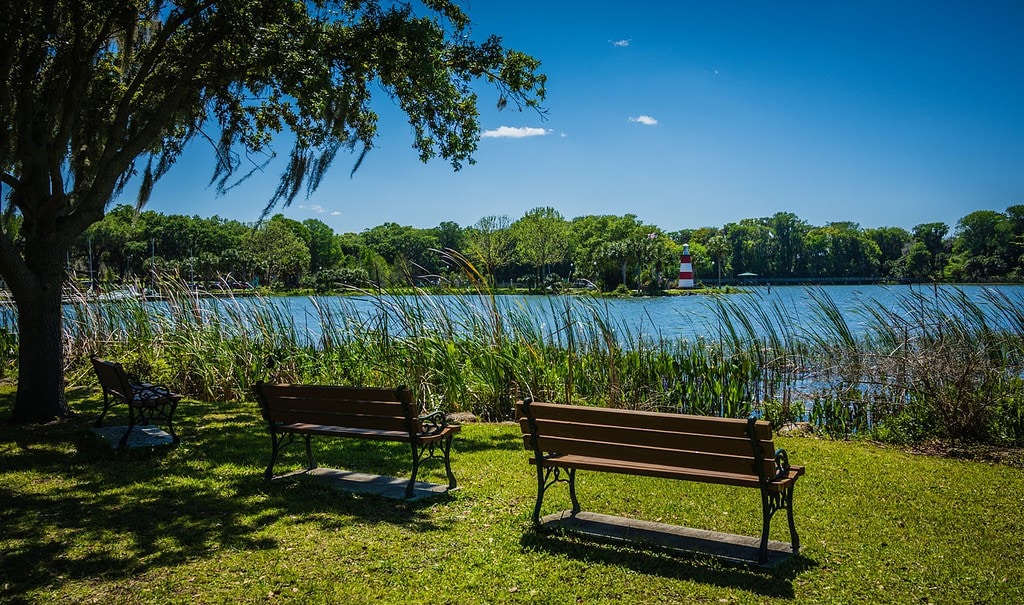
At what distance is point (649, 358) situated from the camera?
28.6ft

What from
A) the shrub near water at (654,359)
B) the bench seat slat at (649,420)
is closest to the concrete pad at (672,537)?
the bench seat slat at (649,420)

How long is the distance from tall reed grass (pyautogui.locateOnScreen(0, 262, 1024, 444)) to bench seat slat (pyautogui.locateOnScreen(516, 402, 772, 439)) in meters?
4.08

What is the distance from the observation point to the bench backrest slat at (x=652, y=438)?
361 centimetres

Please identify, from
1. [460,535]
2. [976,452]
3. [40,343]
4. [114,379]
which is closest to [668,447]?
[460,535]

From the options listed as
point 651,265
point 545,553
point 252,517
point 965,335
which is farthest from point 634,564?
point 651,265

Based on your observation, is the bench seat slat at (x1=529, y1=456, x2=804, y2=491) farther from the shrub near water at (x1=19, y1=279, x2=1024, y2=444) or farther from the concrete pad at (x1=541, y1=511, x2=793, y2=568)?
the shrub near water at (x1=19, y1=279, x2=1024, y2=444)

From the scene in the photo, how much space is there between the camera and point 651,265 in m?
Answer: 64.2

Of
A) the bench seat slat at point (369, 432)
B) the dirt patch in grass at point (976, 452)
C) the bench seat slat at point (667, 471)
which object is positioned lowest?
the dirt patch in grass at point (976, 452)

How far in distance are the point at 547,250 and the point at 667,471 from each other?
7078 cm

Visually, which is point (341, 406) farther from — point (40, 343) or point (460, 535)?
point (40, 343)

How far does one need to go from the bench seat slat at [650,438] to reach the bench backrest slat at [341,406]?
1.00 m

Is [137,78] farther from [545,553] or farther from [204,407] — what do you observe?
[545,553]

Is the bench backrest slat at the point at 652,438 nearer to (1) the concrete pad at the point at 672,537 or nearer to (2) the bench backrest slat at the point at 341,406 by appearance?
(1) the concrete pad at the point at 672,537

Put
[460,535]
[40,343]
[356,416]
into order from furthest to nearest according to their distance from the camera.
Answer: [40,343] < [356,416] < [460,535]
